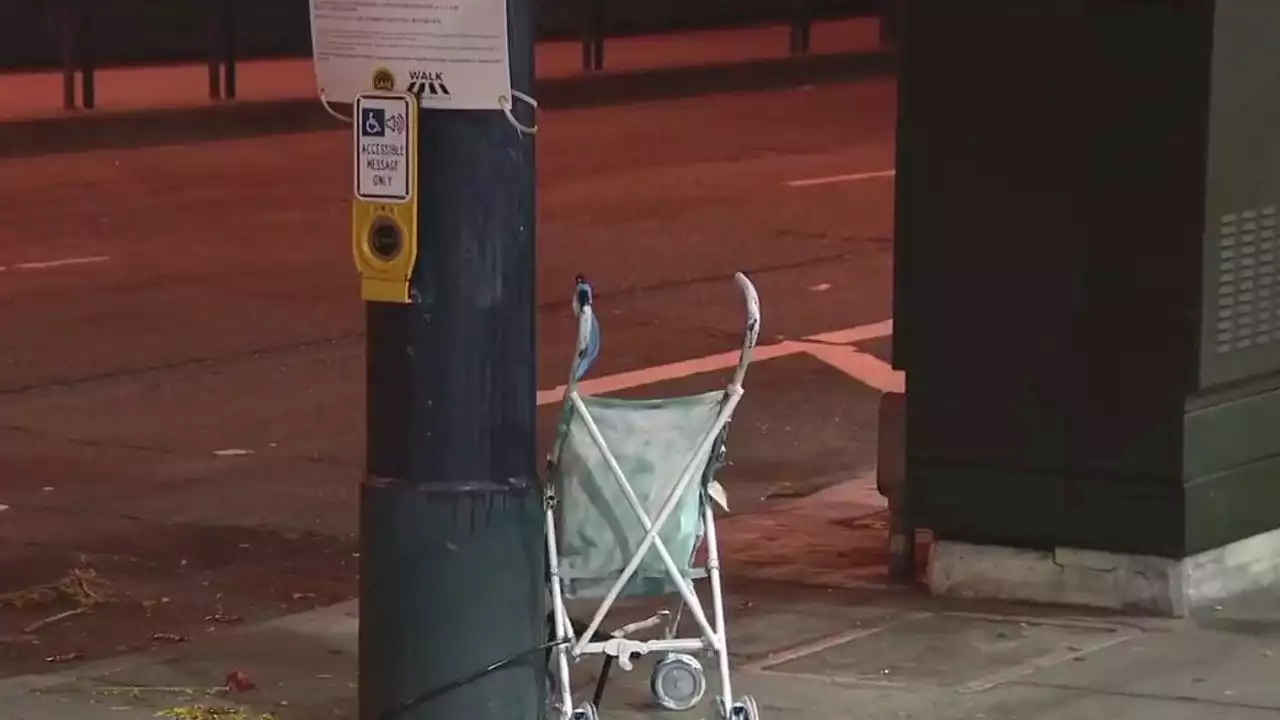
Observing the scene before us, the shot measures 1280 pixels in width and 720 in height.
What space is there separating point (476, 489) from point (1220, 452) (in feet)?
8.05

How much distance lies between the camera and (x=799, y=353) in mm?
12148

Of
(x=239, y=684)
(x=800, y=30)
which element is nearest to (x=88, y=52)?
(x=800, y=30)

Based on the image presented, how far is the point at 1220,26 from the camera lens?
6.82 m

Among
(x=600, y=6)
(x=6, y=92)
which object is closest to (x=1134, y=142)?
(x=6, y=92)

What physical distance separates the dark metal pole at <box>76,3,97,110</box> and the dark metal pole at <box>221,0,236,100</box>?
1.07m

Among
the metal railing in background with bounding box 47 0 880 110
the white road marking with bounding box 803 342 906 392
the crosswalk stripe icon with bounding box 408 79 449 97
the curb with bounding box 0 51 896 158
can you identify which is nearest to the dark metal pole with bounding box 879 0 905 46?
the metal railing in background with bounding box 47 0 880 110

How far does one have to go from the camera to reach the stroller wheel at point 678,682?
6227 mm

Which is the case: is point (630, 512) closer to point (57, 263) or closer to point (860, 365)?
point (860, 365)

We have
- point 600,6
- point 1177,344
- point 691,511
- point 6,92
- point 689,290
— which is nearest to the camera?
point 691,511

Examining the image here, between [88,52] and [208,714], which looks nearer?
[208,714]

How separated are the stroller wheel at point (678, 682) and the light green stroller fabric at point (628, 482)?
38 centimetres

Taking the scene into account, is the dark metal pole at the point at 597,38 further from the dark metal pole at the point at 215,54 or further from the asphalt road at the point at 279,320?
the dark metal pole at the point at 215,54

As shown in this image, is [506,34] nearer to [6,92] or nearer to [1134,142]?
[1134,142]

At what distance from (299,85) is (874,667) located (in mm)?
17319
